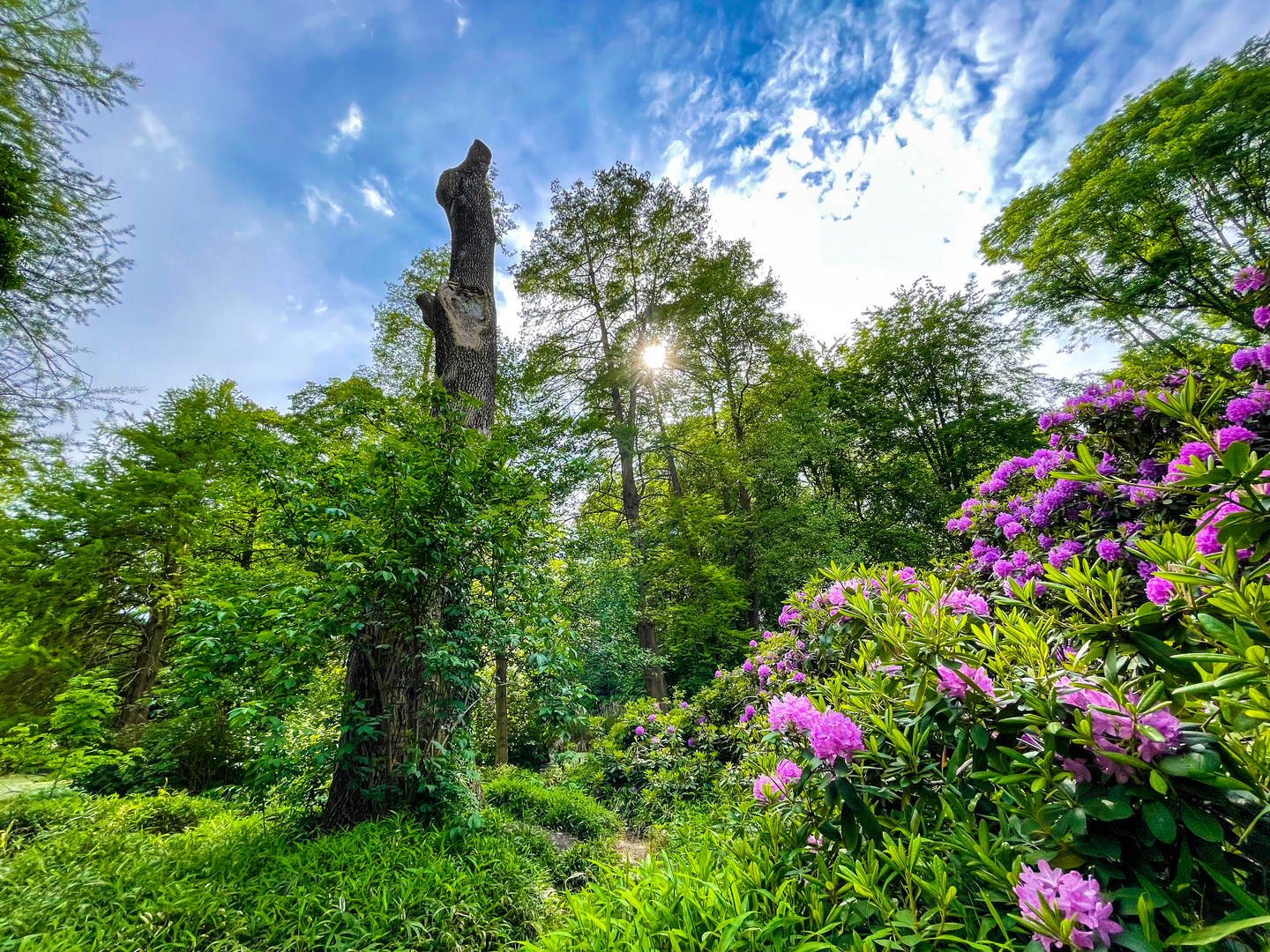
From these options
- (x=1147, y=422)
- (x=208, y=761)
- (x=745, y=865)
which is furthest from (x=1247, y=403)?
(x=208, y=761)

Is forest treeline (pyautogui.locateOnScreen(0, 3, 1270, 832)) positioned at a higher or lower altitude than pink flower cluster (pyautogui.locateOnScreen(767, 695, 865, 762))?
higher

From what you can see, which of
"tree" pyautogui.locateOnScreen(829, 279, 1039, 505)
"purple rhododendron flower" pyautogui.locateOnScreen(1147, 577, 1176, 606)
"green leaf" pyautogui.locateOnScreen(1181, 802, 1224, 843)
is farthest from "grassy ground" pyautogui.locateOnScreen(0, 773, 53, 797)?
"tree" pyautogui.locateOnScreen(829, 279, 1039, 505)

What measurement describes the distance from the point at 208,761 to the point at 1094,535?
9583mm

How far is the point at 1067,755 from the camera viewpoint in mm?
836

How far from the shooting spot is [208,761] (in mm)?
5785

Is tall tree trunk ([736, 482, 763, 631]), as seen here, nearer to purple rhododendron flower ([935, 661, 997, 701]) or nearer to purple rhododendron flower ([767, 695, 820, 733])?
purple rhododendron flower ([767, 695, 820, 733])

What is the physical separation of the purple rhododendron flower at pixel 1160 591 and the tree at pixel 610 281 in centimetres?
722

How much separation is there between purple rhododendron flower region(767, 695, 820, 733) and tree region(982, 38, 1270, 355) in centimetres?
1109

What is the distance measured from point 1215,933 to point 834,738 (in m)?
0.60

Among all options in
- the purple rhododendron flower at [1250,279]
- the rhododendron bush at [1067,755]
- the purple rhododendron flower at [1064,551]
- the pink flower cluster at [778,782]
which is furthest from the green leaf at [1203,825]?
the purple rhododendron flower at [1250,279]

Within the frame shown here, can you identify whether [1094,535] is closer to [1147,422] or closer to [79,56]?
[1147,422]

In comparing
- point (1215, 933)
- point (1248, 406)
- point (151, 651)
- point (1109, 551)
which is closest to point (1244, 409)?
point (1248, 406)

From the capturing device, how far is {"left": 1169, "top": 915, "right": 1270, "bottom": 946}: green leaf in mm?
531

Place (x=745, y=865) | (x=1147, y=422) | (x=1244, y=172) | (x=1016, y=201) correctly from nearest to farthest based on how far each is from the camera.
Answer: (x=745, y=865) < (x=1147, y=422) < (x=1244, y=172) < (x=1016, y=201)
